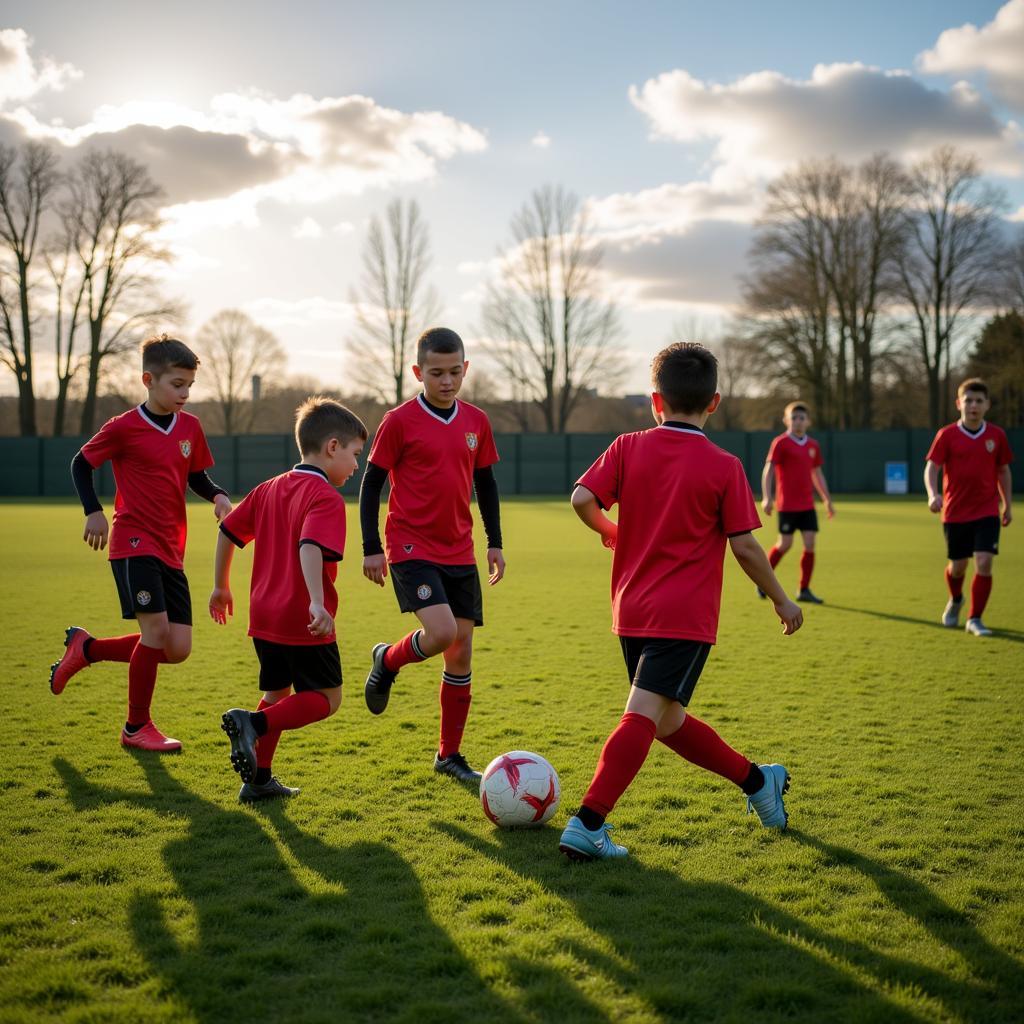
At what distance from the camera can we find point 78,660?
5.77 metres

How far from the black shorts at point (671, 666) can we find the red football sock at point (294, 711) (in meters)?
1.47

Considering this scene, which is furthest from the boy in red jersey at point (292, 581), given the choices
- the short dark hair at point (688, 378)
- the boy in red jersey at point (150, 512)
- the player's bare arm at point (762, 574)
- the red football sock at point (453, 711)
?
the player's bare arm at point (762, 574)

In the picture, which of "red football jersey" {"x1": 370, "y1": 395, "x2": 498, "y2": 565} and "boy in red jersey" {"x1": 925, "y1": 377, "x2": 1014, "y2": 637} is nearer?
"red football jersey" {"x1": 370, "y1": 395, "x2": 498, "y2": 565}

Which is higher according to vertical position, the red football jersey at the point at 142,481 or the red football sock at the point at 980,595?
the red football jersey at the point at 142,481

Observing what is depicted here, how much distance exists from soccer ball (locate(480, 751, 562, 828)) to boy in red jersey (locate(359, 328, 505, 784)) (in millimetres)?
684

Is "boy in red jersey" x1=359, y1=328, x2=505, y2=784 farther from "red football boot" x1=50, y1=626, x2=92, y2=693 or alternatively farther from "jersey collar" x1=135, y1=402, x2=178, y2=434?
"red football boot" x1=50, y1=626, x2=92, y2=693

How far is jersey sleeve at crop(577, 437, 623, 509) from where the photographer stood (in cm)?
376

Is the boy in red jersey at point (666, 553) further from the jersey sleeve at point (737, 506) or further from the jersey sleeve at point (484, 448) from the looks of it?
the jersey sleeve at point (484, 448)

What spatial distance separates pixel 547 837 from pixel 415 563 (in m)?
1.40

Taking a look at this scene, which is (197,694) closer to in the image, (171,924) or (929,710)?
(171,924)

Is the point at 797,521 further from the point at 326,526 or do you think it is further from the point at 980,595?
the point at 326,526

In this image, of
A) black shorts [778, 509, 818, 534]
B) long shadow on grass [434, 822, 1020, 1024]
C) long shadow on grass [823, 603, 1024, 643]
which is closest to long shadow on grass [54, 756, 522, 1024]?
long shadow on grass [434, 822, 1020, 1024]

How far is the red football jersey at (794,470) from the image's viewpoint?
11.3 metres

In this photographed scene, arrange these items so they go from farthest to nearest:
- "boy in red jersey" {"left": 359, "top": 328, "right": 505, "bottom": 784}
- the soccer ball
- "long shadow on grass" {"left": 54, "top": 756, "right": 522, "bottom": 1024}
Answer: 1. "boy in red jersey" {"left": 359, "top": 328, "right": 505, "bottom": 784}
2. the soccer ball
3. "long shadow on grass" {"left": 54, "top": 756, "right": 522, "bottom": 1024}
